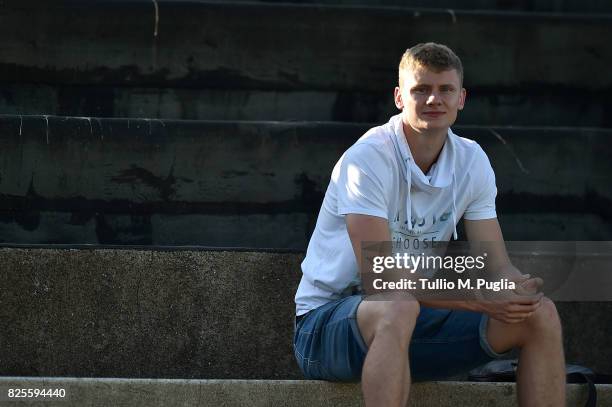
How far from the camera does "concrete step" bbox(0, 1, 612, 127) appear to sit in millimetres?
5461

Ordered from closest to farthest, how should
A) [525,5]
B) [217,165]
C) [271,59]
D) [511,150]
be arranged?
[217,165] < [511,150] < [271,59] < [525,5]

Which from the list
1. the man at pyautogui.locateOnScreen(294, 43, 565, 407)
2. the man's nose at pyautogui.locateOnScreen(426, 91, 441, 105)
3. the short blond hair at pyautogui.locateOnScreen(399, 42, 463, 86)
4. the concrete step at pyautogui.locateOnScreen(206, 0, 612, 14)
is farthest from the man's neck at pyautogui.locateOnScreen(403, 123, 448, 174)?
the concrete step at pyautogui.locateOnScreen(206, 0, 612, 14)

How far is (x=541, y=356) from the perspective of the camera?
3939 millimetres

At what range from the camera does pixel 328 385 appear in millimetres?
4207

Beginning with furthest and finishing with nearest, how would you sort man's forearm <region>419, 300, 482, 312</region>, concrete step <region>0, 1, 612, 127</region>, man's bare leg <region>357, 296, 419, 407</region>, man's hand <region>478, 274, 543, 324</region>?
1. concrete step <region>0, 1, 612, 127</region>
2. man's forearm <region>419, 300, 482, 312</region>
3. man's hand <region>478, 274, 543, 324</region>
4. man's bare leg <region>357, 296, 419, 407</region>

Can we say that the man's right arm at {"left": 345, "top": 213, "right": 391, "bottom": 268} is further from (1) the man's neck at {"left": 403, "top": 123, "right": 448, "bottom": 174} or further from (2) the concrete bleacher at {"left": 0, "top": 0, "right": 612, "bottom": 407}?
(2) the concrete bleacher at {"left": 0, "top": 0, "right": 612, "bottom": 407}

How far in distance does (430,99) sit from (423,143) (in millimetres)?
161

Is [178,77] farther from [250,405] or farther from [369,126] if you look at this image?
[250,405]

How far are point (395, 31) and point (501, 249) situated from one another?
1.69 meters

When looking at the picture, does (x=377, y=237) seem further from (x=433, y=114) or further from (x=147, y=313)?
(x=147, y=313)

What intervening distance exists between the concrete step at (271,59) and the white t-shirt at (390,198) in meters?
1.36

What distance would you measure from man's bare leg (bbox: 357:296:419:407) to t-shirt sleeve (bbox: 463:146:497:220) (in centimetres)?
64

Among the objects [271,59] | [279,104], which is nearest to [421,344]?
[279,104]

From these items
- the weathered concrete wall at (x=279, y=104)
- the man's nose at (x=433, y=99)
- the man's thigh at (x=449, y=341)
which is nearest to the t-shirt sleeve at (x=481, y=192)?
the man's nose at (x=433, y=99)
